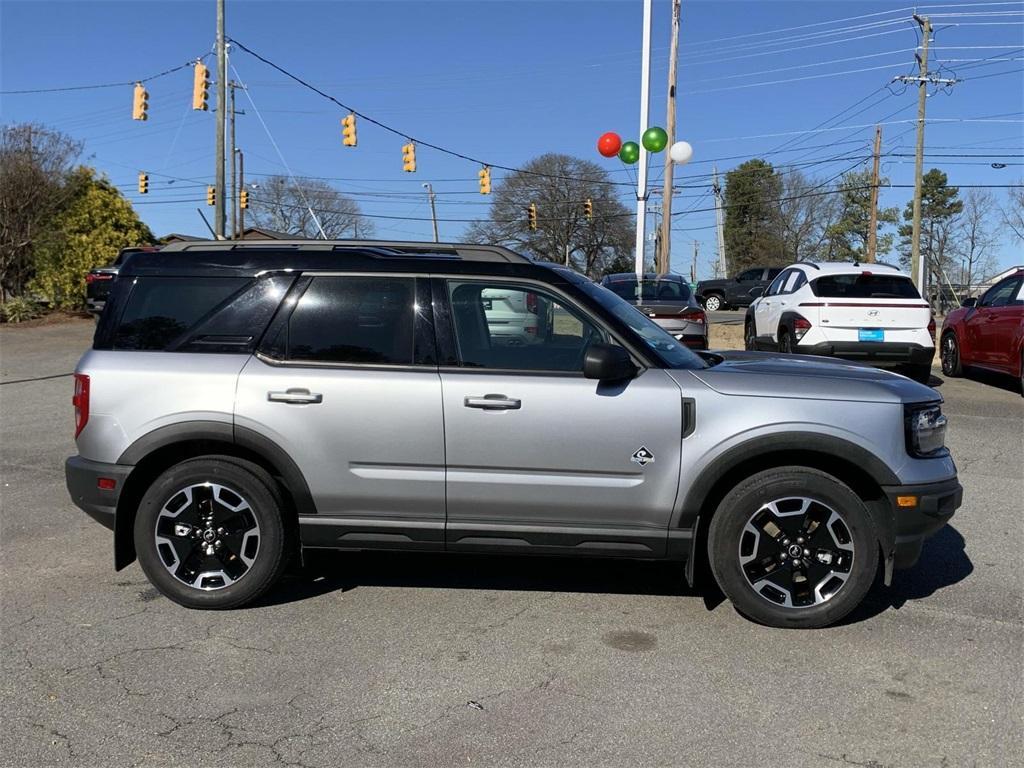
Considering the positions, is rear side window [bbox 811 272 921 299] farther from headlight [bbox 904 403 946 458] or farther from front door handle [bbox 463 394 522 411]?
front door handle [bbox 463 394 522 411]

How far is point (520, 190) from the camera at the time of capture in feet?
190

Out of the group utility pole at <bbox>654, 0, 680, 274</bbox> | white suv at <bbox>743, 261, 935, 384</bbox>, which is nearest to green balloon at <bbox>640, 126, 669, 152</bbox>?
white suv at <bbox>743, 261, 935, 384</bbox>

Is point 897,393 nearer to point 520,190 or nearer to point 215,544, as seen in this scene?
point 215,544

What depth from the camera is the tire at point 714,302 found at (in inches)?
1420

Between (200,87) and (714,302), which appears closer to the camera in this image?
(200,87)

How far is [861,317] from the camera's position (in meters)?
11.6

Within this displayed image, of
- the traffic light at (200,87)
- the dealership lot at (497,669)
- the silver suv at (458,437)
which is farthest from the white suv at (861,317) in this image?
the traffic light at (200,87)

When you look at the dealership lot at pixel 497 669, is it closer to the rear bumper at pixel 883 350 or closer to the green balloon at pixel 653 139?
the rear bumper at pixel 883 350

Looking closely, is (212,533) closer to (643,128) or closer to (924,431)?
(924,431)

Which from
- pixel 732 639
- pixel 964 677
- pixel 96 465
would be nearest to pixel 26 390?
pixel 96 465

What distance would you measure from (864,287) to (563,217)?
49.0 meters

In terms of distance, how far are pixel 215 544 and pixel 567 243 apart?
5727 cm

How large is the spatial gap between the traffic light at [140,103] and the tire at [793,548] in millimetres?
25066

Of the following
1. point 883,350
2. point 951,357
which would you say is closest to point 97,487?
point 883,350
